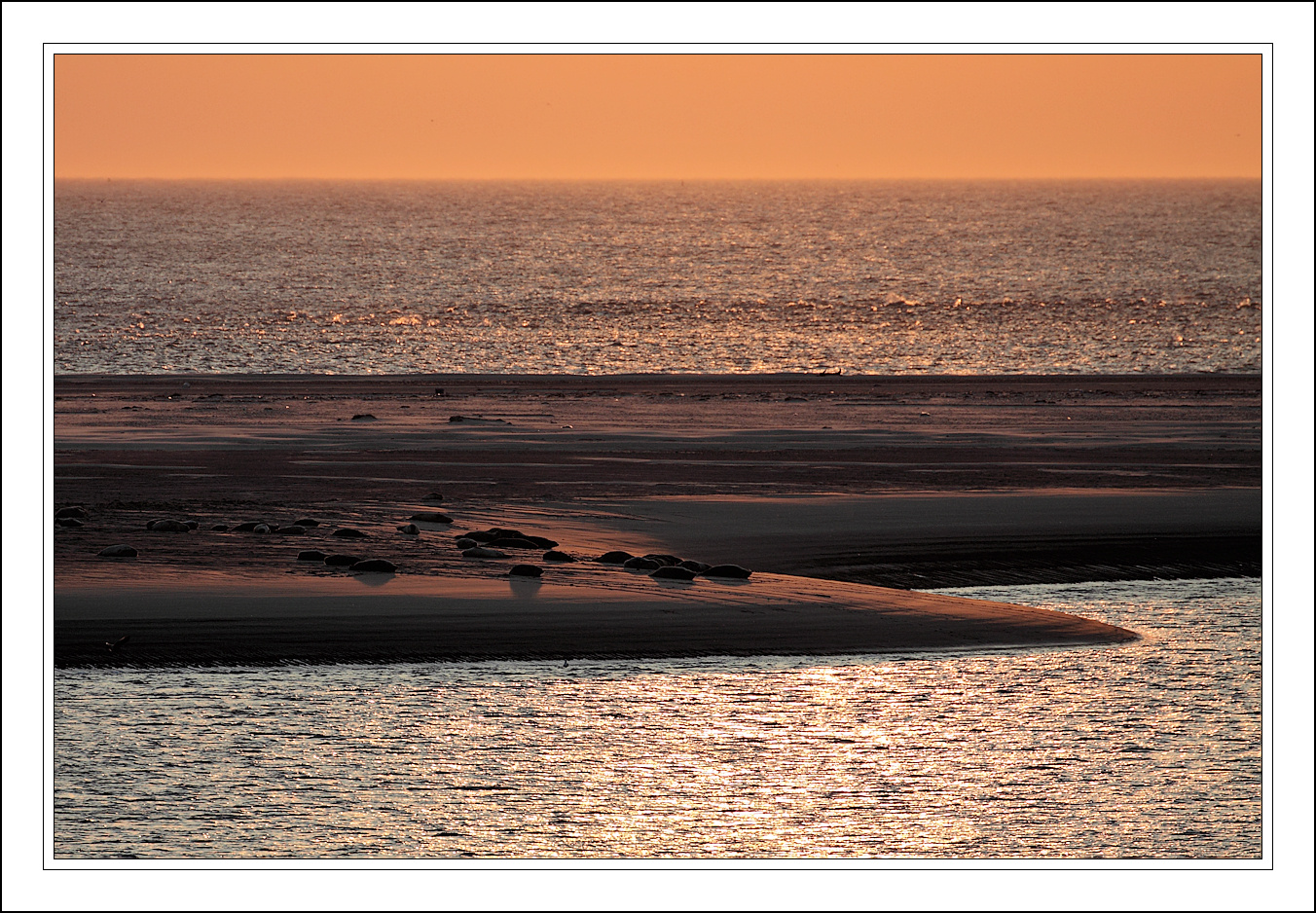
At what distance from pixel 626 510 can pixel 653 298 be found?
69594 mm

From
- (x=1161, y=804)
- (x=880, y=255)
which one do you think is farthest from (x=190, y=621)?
(x=880, y=255)

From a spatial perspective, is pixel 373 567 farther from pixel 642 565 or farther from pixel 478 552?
pixel 642 565

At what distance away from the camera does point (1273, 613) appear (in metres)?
10.7

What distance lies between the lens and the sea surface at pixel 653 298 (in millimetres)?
58500

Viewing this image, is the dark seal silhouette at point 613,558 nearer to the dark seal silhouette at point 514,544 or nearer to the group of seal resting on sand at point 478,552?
the group of seal resting on sand at point 478,552

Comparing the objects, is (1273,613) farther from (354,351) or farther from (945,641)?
(354,351)

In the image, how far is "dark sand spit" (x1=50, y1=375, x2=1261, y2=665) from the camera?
51.0 ft

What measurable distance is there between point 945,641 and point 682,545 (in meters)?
5.17

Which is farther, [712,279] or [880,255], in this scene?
[880,255]

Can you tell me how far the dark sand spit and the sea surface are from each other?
54.0 feet

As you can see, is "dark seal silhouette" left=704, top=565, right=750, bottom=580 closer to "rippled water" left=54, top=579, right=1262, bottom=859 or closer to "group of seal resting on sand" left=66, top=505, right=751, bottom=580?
"group of seal resting on sand" left=66, top=505, right=751, bottom=580

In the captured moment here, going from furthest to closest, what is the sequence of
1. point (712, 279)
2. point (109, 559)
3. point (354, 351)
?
1. point (712, 279)
2. point (354, 351)
3. point (109, 559)

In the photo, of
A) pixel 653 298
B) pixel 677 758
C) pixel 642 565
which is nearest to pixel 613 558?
pixel 642 565

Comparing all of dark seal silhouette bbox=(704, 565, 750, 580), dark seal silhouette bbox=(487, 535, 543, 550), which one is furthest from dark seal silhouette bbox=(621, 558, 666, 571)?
dark seal silhouette bbox=(487, 535, 543, 550)
